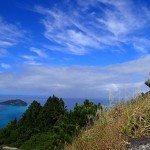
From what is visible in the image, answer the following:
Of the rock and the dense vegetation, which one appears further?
the dense vegetation

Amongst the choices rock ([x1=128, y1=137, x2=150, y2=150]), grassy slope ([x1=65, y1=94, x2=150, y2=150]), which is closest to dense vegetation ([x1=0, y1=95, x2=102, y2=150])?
grassy slope ([x1=65, y1=94, x2=150, y2=150])

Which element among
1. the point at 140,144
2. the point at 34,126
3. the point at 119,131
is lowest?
the point at 140,144

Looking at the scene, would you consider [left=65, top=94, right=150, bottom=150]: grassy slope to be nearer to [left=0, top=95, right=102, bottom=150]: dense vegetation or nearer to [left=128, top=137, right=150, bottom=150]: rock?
[left=128, top=137, right=150, bottom=150]: rock

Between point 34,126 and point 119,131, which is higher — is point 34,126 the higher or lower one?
the higher one

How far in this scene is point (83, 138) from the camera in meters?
12.0

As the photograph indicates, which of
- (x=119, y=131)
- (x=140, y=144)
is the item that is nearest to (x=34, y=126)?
(x=119, y=131)

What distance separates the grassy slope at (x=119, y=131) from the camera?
10.2 m

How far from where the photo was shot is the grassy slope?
10.2m

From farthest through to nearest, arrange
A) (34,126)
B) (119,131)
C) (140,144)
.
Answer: (34,126) < (119,131) < (140,144)

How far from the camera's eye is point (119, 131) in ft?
34.2

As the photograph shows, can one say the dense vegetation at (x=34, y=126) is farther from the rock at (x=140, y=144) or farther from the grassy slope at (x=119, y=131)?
the rock at (x=140, y=144)

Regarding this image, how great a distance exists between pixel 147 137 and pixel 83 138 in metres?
2.66

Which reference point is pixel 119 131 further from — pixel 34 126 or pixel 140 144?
pixel 34 126

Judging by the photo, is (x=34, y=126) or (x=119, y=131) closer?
(x=119, y=131)
